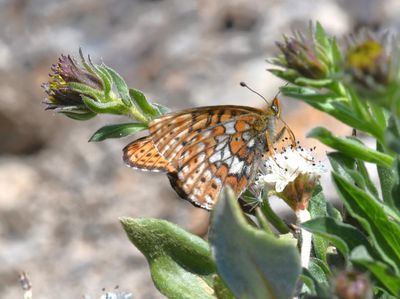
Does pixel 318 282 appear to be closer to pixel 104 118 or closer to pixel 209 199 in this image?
pixel 209 199

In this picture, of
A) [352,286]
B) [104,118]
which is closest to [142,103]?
[352,286]

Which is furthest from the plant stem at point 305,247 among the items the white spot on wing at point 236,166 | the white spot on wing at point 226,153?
the white spot on wing at point 226,153

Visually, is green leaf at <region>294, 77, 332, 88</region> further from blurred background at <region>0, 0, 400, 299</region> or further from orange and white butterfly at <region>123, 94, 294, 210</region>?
blurred background at <region>0, 0, 400, 299</region>

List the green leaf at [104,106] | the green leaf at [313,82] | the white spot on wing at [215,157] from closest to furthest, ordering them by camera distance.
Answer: the green leaf at [313,82] → the green leaf at [104,106] → the white spot on wing at [215,157]

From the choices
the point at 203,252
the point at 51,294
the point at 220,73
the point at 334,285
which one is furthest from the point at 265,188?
the point at 220,73

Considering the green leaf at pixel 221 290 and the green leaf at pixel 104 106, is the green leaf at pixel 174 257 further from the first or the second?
the green leaf at pixel 104 106

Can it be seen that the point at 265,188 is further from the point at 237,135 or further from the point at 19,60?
the point at 19,60

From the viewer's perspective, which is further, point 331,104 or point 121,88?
point 121,88
